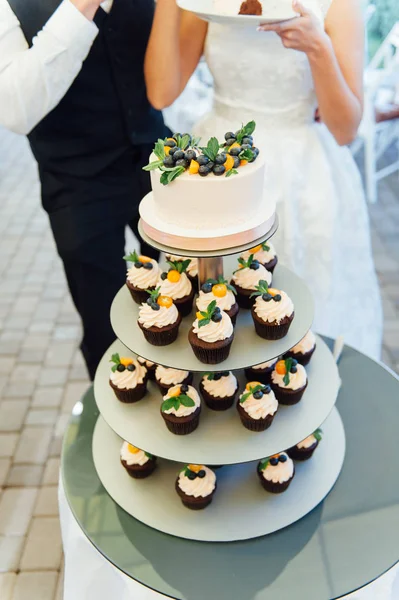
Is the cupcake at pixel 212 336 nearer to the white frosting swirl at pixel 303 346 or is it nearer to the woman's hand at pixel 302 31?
the white frosting swirl at pixel 303 346

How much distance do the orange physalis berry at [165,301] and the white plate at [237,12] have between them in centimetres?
65

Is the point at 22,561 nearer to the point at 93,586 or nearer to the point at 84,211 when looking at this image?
the point at 93,586

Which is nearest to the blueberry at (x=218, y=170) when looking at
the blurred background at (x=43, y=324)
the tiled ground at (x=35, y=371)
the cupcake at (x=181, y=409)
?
the cupcake at (x=181, y=409)

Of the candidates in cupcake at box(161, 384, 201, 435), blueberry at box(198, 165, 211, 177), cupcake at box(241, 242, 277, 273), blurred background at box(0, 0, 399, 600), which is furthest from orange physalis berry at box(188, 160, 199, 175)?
blurred background at box(0, 0, 399, 600)

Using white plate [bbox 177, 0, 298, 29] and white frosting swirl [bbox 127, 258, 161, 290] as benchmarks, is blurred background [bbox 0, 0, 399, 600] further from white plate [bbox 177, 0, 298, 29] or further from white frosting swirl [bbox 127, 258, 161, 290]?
white frosting swirl [bbox 127, 258, 161, 290]

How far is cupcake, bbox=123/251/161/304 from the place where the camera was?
130 cm

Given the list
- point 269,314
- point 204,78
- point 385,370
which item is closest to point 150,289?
point 269,314

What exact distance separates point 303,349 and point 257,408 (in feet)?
0.86

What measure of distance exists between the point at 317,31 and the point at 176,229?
67cm

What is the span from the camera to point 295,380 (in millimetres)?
1304

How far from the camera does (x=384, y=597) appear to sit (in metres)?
1.20

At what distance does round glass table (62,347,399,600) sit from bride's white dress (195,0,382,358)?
656mm

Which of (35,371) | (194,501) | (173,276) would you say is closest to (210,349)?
(173,276)

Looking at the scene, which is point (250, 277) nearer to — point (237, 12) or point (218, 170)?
point (218, 170)
